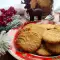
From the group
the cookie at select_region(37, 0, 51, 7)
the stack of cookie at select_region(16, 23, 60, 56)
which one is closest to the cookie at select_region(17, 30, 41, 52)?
the stack of cookie at select_region(16, 23, 60, 56)

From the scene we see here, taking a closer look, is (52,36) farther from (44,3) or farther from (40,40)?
(44,3)

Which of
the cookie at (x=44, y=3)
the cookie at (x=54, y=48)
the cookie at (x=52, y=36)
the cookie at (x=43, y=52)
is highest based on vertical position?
the cookie at (x=44, y=3)

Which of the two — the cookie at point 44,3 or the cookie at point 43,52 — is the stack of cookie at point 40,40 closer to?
the cookie at point 43,52

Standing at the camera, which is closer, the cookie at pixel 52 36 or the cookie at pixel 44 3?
the cookie at pixel 52 36

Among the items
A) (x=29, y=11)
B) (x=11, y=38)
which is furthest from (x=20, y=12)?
(x=11, y=38)

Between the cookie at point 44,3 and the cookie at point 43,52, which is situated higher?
the cookie at point 44,3

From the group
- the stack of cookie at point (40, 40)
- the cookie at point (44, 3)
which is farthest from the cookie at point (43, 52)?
the cookie at point (44, 3)
